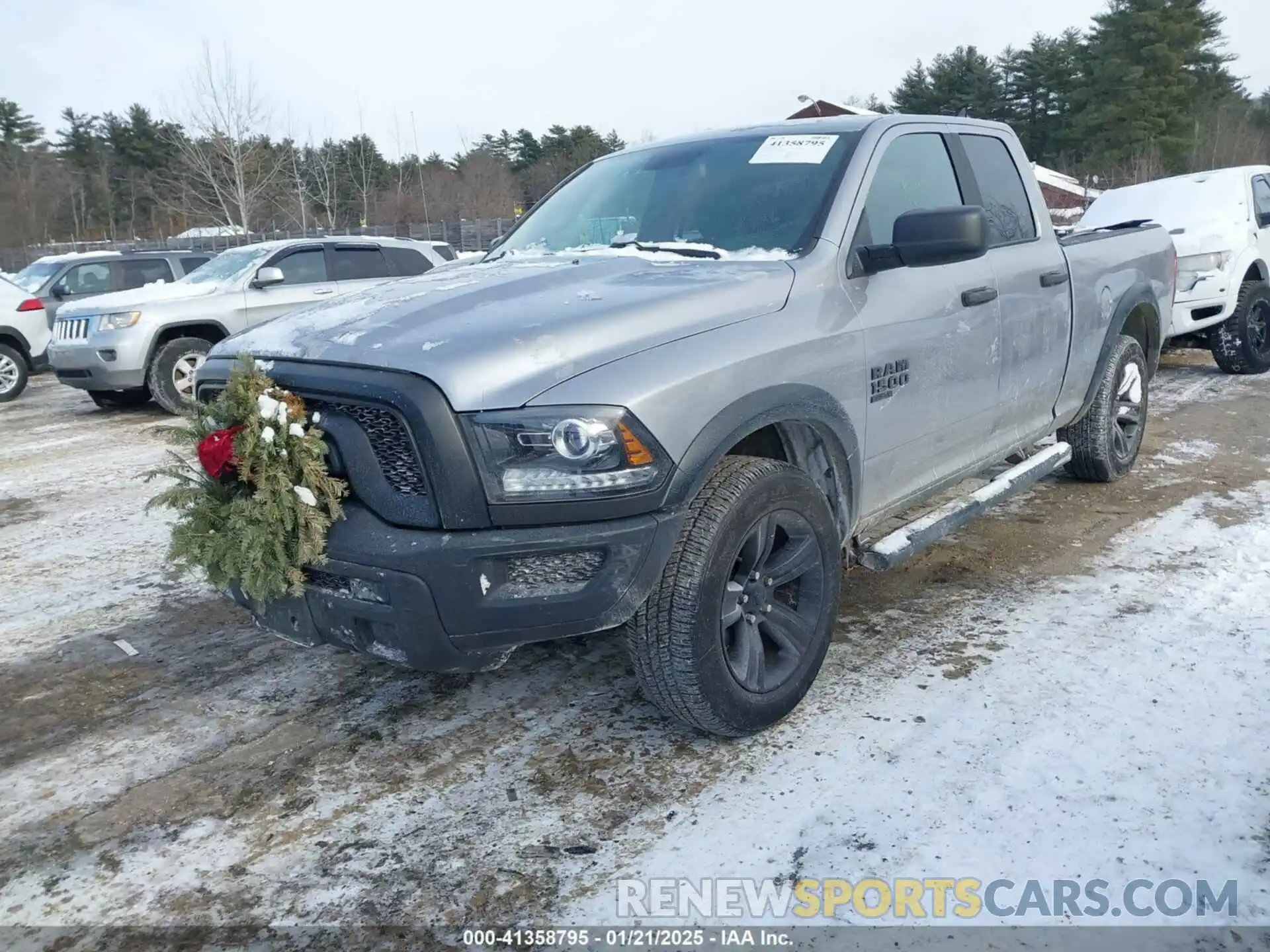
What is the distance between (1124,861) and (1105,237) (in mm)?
3672

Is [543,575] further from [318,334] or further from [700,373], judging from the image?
[318,334]

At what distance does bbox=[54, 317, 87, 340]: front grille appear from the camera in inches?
366

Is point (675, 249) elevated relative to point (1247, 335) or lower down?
elevated

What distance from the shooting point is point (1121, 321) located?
16.5 ft

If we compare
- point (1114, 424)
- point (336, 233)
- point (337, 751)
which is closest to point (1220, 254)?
point (1114, 424)

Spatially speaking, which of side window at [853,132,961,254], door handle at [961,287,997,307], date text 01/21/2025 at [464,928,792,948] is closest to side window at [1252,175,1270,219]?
side window at [853,132,961,254]

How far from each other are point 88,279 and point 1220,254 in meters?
13.2

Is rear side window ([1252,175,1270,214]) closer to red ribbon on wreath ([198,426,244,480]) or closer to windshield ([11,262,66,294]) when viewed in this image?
red ribbon on wreath ([198,426,244,480])

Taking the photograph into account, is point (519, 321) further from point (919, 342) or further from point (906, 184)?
point (906, 184)

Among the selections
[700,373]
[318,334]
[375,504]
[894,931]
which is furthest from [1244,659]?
[318,334]

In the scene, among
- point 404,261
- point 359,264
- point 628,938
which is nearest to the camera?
point 628,938

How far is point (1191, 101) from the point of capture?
41812 mm

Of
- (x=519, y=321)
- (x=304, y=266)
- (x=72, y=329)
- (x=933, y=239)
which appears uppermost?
(x=304, y=266)

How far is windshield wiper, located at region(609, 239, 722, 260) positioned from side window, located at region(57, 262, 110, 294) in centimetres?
1139
